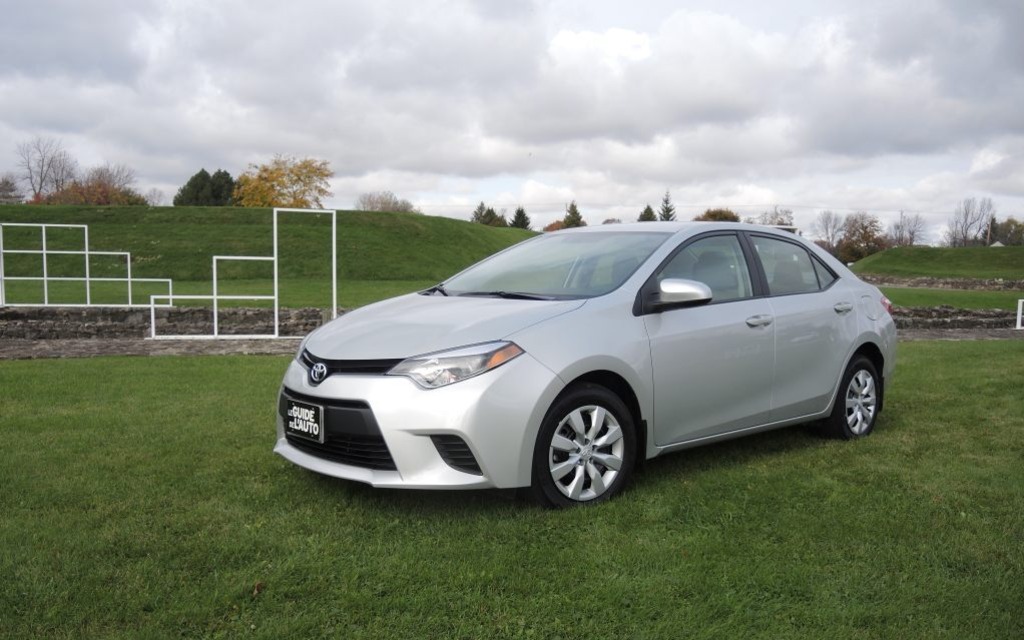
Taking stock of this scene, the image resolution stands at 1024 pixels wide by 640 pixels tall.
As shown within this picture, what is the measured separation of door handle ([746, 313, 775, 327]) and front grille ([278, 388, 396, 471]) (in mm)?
2428

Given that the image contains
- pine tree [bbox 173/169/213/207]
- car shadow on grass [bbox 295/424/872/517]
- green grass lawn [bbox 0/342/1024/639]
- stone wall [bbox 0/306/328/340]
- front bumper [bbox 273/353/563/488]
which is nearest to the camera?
green grass lawn [bbox 0/342/1024/639]

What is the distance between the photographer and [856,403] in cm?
591

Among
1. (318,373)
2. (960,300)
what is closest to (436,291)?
(318,373)

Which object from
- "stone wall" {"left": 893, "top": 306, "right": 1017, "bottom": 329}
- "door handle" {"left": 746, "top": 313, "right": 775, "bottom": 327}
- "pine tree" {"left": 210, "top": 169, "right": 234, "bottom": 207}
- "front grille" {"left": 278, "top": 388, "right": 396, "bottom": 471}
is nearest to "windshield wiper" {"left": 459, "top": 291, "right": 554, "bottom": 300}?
"front grille" {"left": 278, "top": 388, "right": 396, "bottom": 471}

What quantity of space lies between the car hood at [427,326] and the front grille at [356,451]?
1.32 feet

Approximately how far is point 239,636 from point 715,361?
3.01 metres

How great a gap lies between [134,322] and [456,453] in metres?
16.0

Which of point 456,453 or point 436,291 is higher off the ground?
point 436,291

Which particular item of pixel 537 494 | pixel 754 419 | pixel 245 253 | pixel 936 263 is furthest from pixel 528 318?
pixel 936 263

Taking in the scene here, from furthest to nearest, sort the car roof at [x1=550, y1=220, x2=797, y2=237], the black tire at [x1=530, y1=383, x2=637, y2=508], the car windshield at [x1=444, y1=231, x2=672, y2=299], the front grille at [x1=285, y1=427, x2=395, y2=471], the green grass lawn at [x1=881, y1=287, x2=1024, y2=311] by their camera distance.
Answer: the green grass lawn at [x1=881, y1=287, x2=1024, y2=311], the car roof at [x1=550, y1=220, x2=797, y2=237], the car windshield at [x1=444, y1=231, x2=672, y2=299], the black tire at [x1=530, y1=383, x2=637, y2=508], the front grille at [x1=285, y1=427, x2=395, y2=471]

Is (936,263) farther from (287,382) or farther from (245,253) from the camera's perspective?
(287,382)

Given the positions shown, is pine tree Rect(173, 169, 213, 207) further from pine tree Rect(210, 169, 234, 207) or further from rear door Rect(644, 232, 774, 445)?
rear door Rect(644, 232, 774, 445)

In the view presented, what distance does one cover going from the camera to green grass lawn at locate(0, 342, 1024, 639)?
3.01 meters

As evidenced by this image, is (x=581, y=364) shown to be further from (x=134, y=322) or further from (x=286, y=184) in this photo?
(x=286, y=184)
